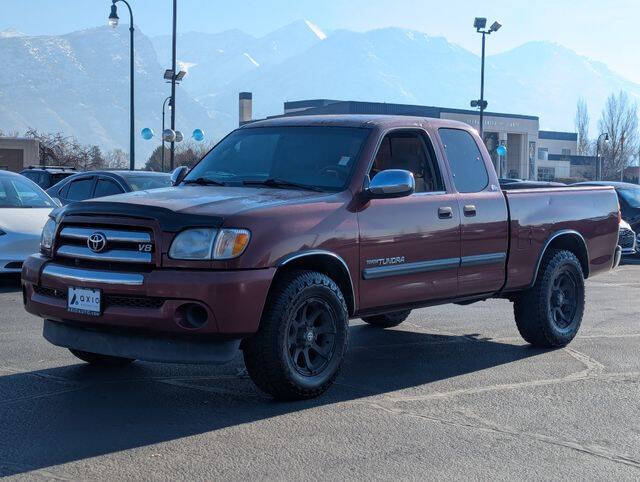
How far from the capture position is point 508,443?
5.40 m

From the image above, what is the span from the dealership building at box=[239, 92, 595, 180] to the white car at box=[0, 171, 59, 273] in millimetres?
46469

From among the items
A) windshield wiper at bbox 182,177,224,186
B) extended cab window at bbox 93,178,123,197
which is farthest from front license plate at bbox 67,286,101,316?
extended cab window at bbox 93,178,123,197

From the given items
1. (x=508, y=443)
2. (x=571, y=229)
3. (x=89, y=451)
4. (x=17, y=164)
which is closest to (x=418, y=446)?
(x=508, y=443)

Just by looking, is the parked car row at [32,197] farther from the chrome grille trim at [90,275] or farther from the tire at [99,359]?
the chrome grille trim at [90,275]

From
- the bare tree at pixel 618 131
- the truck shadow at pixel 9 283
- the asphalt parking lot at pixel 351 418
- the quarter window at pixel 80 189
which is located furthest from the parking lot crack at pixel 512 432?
the bare tree at pixel 618 131

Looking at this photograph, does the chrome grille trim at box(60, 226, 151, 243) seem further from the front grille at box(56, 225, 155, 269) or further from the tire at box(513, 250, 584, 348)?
the tire at box(513, 250, 584, 348)

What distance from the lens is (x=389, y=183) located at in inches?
258

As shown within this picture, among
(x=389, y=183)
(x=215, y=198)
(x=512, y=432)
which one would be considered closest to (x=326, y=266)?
(x=389, y=183)

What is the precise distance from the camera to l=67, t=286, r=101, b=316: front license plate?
5949 millimetres

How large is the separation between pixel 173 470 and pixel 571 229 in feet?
16.8

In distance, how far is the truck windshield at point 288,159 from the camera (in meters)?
6.87

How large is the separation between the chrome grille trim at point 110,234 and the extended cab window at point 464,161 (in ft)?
9.25

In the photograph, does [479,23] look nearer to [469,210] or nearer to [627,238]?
[627,238]

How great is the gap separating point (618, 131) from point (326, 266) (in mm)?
79927
